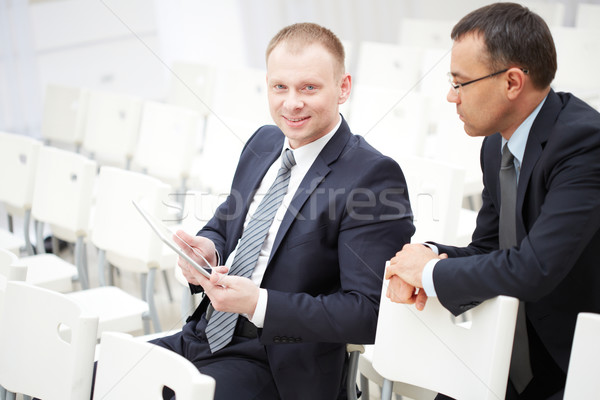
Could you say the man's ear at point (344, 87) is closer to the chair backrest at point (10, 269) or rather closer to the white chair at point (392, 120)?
the chair backrest at point (10, 269)

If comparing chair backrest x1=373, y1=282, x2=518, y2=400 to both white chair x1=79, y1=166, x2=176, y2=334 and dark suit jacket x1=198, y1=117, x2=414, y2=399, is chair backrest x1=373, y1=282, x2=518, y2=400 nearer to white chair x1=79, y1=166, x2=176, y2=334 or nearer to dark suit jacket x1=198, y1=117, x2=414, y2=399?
dark suit jacket x1=198, y1=117, x2=414, y2=399

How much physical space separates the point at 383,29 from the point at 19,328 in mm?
6795

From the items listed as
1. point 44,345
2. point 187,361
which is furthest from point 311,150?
point 44,345

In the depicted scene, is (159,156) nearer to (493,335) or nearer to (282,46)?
(282,46)

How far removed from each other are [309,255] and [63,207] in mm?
1735

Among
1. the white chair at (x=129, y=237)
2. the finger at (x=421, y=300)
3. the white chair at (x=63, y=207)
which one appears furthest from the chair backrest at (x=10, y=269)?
the finger at (x=421, y=300)

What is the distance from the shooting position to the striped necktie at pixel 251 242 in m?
2.02

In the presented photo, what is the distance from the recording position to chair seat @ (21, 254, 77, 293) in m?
3.02

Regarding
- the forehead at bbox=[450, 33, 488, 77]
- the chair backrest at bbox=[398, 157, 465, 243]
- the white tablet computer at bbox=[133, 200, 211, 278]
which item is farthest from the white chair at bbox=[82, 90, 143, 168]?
the forehead at bbox=[450, 33, 488, 77]

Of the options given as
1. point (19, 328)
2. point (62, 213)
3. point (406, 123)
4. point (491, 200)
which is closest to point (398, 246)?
point (491, 200)

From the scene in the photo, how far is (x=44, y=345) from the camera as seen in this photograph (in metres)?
1.89

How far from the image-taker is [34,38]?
20.5ft

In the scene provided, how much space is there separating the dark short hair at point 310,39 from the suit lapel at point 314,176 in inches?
7.9

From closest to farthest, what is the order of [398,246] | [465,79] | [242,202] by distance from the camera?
[465,79] → [398,246] → [242,202]
